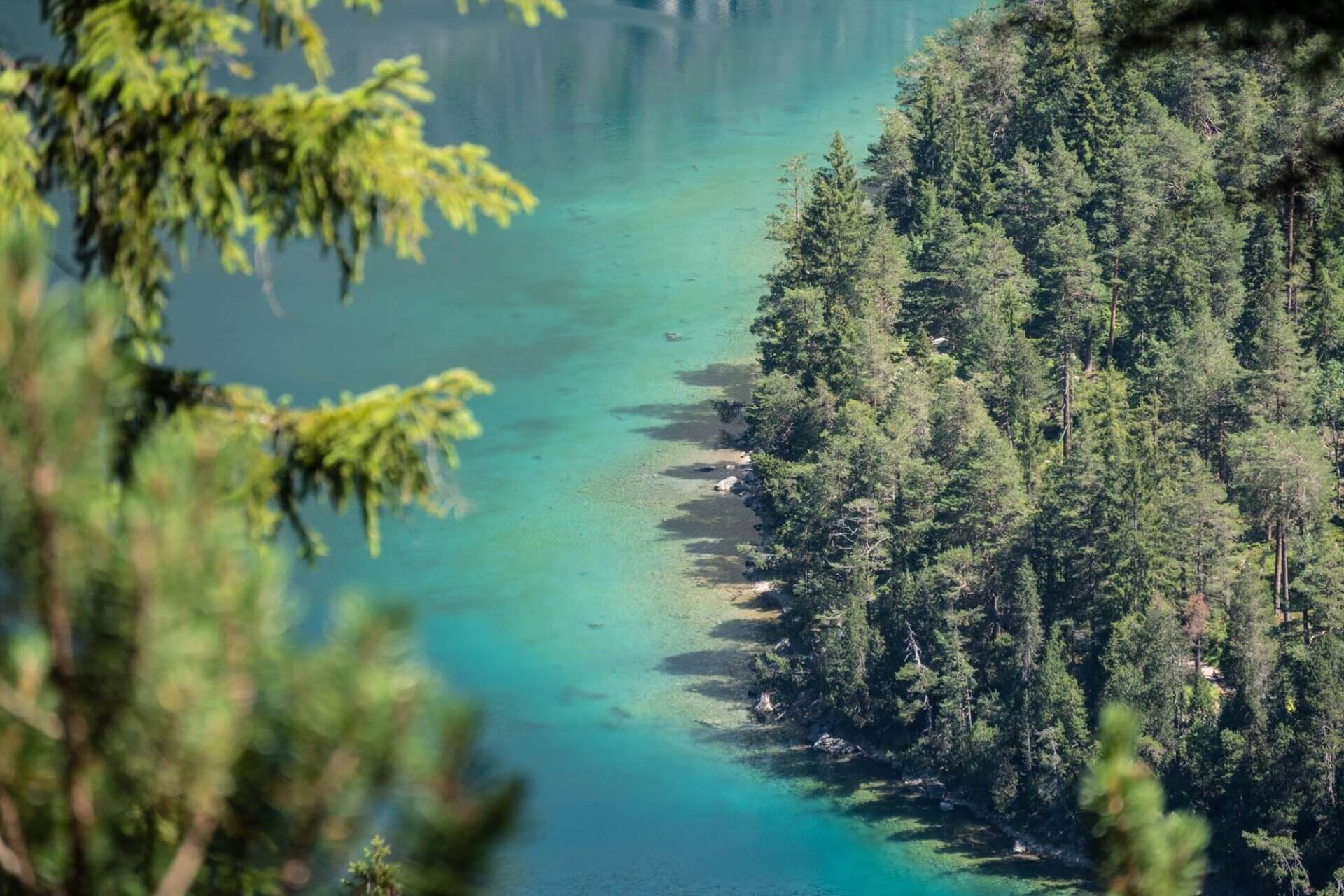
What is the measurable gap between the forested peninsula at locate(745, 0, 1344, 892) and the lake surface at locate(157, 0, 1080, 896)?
8.88 ft

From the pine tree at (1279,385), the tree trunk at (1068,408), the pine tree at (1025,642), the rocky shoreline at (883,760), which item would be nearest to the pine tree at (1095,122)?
the tree trunk at (1068,408)

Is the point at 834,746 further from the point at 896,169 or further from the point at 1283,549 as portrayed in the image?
the point at 896,169

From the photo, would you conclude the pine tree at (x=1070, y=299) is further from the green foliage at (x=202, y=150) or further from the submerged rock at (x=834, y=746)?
the green foliage at (x=202, y=150)

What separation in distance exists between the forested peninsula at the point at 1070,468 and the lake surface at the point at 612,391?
2.71 m

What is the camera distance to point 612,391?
59906 millimetres

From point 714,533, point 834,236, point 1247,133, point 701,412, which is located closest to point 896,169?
point 834,236

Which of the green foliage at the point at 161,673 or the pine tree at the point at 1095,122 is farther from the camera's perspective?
the pine tree at the point at 1095,122

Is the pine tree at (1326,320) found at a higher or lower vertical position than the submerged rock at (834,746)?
higher

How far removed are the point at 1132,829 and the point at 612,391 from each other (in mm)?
55868

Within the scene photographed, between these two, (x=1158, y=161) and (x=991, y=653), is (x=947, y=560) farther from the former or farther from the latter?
(x=1158, y=161)

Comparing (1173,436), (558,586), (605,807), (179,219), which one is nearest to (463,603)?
(558,586)

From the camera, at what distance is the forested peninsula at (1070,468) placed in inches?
1484

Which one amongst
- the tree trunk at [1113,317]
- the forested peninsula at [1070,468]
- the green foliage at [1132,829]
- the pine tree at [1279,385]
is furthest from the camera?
the tree trunk at [1113,317]

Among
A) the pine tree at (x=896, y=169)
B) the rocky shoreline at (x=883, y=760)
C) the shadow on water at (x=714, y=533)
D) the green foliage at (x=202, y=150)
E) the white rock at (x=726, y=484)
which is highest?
the green foliage at (x=202, y=150)
